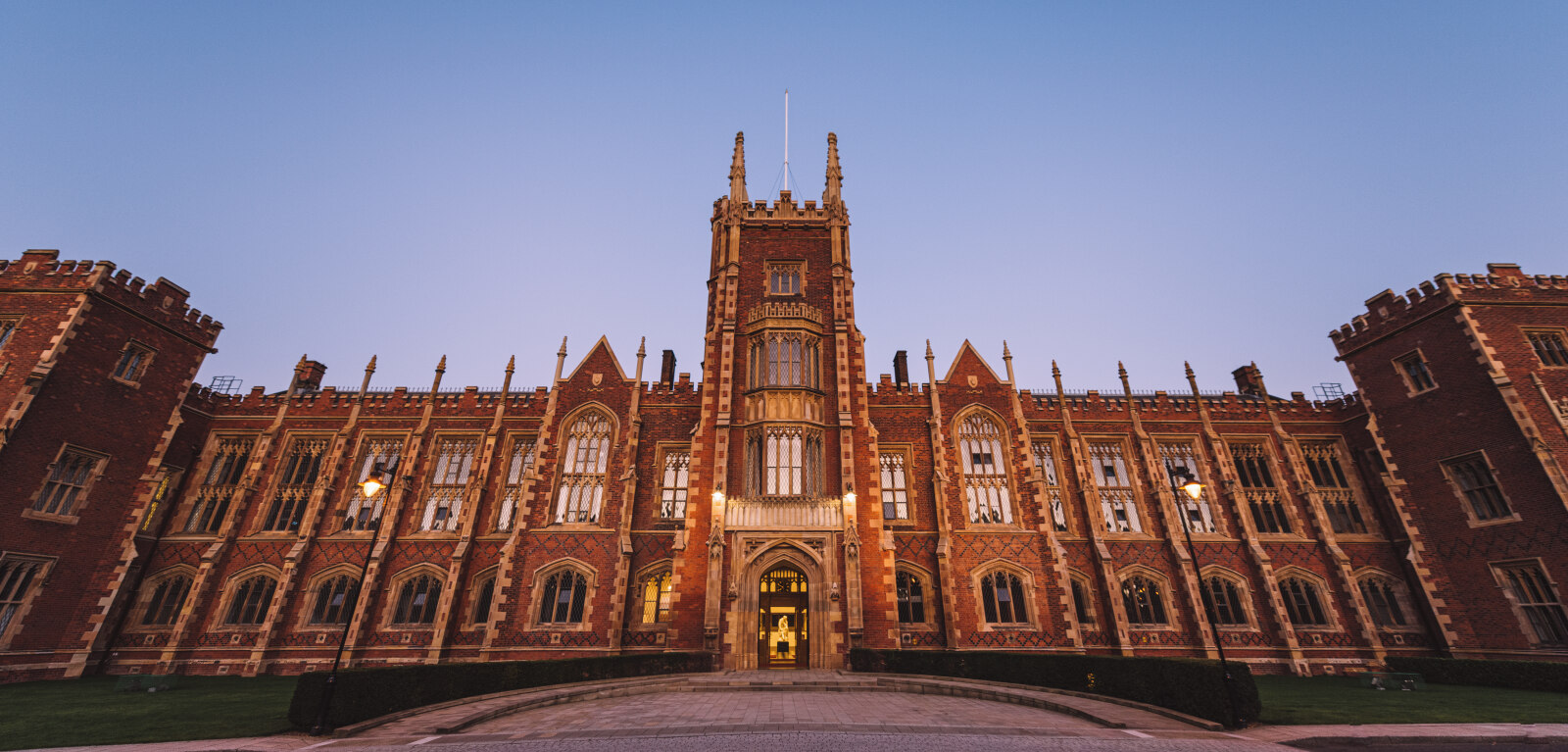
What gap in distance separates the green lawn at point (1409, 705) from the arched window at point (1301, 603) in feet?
18.7

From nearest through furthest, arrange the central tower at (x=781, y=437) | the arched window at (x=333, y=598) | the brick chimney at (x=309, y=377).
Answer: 1. the central tower at (x=781, y=437)
2. the arched window at (x=333, y=598)
3. the brick chimney at (x=309, y=377)

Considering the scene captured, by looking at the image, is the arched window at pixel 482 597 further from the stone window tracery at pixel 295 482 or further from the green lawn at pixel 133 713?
the stone window tracery at pixel 295 482

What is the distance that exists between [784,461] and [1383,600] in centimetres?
2676

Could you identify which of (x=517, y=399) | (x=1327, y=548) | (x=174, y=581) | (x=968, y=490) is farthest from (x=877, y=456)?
(x=174, y=581)

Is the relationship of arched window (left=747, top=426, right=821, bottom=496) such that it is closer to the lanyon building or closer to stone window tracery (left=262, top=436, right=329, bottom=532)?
the lanyon building

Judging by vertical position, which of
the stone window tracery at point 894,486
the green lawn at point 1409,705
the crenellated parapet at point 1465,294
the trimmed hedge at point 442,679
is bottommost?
the green lawn at point 1409,705

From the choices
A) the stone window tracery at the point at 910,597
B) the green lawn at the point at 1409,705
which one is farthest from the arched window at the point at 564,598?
the green lawn at the point at 1409,705

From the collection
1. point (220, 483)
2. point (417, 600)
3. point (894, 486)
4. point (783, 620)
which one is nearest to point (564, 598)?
point (417, 600)

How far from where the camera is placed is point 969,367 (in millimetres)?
28422

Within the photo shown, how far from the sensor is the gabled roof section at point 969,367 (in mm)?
28094

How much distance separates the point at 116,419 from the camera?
77.3 feet

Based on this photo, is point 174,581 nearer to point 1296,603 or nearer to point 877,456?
point 877,456

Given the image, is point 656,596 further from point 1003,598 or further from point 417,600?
point 1003,598

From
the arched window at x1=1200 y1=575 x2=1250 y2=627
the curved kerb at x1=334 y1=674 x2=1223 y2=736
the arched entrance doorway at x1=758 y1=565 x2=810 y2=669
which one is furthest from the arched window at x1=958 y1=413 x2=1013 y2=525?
the curved kerb at x1=334 y1=674 x2=1223 y2=736
